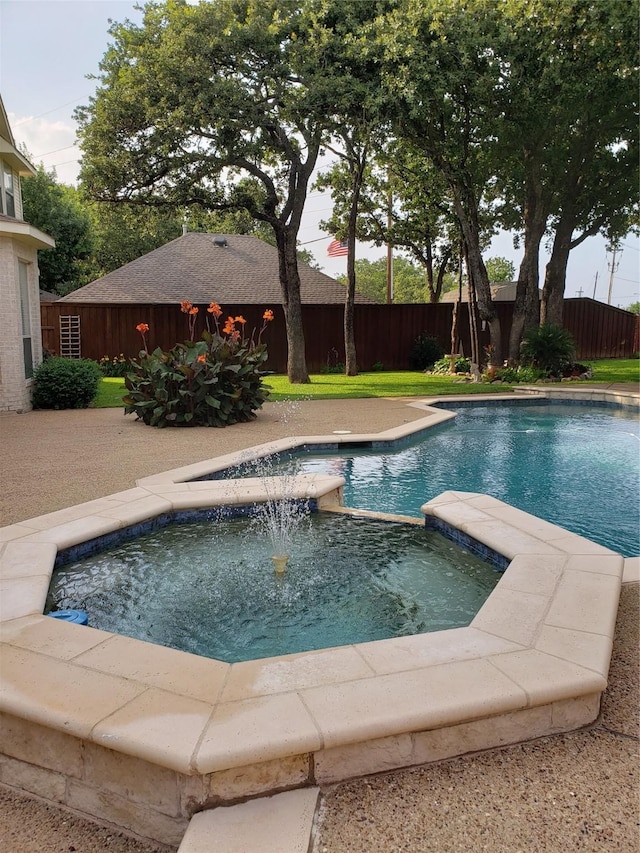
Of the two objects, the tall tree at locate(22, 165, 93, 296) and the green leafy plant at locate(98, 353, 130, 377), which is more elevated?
the tall tree at locate(22, 165, 93, 296)

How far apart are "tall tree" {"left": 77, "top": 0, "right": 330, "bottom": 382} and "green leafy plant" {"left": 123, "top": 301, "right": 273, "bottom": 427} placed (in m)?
5.18

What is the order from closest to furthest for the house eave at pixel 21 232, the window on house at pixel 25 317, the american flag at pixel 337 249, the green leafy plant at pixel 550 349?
the house eave at pixel 21 232 < the window on house at pixel 25 317 < the green leafy plant at pixel 550 349 < the american flag at pixel 337 249

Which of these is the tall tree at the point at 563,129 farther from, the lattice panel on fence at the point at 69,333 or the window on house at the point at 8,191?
the lattice panel on fence at the point at 69,333

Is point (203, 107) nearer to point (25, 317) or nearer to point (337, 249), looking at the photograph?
point (25, 317)

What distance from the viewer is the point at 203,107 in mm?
11414

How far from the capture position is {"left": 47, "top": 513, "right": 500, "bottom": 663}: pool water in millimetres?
3047

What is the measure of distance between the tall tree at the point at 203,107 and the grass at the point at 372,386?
3.63m

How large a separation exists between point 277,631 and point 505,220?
2052cm

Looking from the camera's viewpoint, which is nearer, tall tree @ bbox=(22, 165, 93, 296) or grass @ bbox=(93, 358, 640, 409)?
grass @ bbox=(93, 358, 640, 409)

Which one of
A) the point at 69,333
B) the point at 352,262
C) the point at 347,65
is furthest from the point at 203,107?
the point at 69,333

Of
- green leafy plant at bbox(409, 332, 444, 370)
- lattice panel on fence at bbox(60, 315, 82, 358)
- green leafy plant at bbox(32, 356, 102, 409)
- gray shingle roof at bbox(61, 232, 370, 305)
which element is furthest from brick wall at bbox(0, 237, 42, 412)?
green leafy plant at bbox(409, 332, 444, 370)

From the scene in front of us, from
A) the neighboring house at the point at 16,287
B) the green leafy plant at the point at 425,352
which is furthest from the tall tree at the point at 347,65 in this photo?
the green leafy plant at the point at 425,352

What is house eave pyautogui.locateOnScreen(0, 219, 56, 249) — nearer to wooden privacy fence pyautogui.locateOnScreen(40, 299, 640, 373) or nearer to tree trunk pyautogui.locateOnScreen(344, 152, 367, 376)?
wooden privacy fence pyautogui.locateOnScreen(40, 299, 640, 373)

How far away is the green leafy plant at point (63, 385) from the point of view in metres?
10.5
